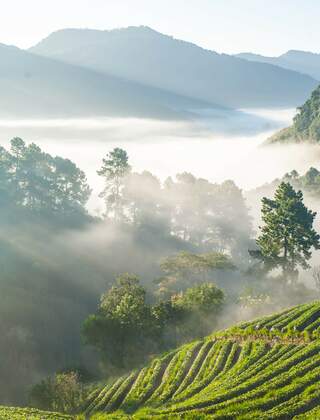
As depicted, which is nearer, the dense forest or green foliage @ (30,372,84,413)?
green foliage @ (30,372,84,413)

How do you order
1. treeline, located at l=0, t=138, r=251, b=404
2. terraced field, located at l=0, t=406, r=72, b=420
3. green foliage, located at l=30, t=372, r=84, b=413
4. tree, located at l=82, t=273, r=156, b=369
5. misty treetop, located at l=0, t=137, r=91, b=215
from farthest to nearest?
1. misty treetop, located at l=0, t=137, r=91, b=215
2. treeline, located at l=0, t=138, r=251, b=404
3. tree, located at l=82, t=273, r=156, b=369
4. green foliage, located at l=30, t=372, r=84, b=413
5. terraced field, located at l=0, t=406, r=72, b=420

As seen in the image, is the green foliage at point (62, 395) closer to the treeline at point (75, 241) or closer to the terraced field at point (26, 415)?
the terraced field at point (26, 415)

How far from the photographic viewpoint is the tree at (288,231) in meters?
75.4

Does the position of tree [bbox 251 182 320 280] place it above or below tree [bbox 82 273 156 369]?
above

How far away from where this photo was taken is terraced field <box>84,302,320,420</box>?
38.5m

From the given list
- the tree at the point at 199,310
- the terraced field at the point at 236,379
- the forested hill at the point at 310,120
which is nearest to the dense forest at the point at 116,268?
the tree at the point at 199,310

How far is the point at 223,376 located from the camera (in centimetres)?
4766

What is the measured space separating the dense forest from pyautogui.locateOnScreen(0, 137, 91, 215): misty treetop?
0.24 m

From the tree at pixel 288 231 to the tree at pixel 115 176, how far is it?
147 feet

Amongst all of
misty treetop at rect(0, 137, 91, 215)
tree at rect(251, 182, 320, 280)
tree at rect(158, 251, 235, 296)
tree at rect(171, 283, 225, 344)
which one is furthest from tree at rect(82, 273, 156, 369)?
misty treetop at rect(0, 137, 91, 215)

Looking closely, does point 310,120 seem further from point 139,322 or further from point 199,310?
point 139,322

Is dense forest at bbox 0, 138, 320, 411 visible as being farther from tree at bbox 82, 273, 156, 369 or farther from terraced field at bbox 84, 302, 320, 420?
terraced field at bbox 84, 302, 320, 420

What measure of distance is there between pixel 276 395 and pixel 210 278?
66829 mm

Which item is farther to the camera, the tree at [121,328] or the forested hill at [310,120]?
the forested hill at [310,120]
